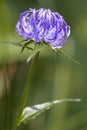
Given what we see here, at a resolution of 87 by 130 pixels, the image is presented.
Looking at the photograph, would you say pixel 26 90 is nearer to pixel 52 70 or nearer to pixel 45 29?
pixel 45 29

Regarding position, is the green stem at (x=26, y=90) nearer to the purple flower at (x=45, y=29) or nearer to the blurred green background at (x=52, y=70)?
the purple flower at (x=45, y=29)

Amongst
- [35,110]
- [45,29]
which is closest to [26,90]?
[35,110]

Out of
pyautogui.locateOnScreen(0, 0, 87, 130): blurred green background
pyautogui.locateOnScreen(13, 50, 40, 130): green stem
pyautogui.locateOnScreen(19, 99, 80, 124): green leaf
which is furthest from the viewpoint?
pyautogui.locateOnScreen(0, 0, 87, 130): blurred green background

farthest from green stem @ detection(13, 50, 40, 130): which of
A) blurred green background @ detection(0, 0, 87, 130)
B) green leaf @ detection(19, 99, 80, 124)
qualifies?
blurred green background @ detection(0, 0, 87, 130)

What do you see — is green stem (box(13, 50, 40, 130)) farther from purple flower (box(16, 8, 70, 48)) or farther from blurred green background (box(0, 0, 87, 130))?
blurred green background (box(0, 0, 87, 130))

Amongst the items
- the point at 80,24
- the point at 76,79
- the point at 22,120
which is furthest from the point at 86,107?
the point at 22,120

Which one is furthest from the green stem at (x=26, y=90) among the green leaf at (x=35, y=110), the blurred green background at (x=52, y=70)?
the blurred green background at (x=52, y=70)
